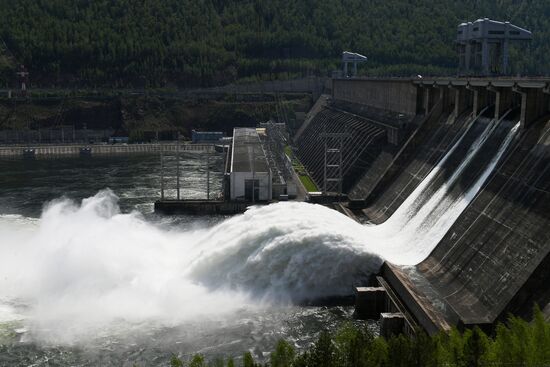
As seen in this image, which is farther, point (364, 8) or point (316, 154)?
point (364, 8)

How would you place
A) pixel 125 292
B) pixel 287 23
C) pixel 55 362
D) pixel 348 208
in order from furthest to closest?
1. pixel 287 23
2. pixel 348 208
3. pixel 125 292
4. pixel 55 362

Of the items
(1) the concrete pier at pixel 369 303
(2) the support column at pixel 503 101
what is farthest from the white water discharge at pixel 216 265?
(1) the concrete pier at pixel 369 303

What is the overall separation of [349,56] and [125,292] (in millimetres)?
76461

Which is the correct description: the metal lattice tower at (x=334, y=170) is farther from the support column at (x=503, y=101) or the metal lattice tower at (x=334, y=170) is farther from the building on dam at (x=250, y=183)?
the support column at (x=503, y=101)

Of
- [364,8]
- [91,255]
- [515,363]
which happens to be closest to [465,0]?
[364,8]

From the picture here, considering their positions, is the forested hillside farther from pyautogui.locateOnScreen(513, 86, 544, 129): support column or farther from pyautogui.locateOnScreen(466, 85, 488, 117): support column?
pyautogui.locateOnScreen(513, 86, 544, 129): support column

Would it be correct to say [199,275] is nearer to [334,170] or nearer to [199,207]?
[199,207]

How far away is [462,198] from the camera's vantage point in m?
31.3

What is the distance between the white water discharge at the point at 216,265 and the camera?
29.3 metres

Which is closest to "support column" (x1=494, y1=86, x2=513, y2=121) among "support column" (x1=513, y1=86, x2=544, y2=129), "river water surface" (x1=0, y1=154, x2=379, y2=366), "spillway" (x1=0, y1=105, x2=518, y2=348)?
"spillway" (x1=0, y1=105, x2=518, y2=348)

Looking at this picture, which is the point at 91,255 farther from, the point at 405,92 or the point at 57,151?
the point at 57,151

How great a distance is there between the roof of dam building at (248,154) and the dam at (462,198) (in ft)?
29.7

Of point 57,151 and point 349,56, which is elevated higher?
point 349,56

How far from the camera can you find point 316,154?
66.7 meters
